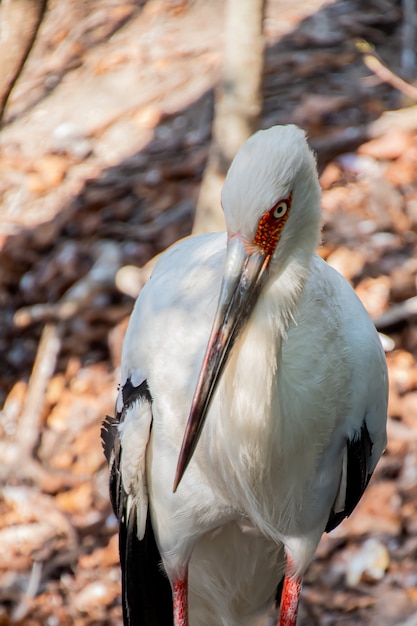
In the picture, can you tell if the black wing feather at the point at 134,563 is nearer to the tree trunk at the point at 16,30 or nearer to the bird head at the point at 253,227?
the bird head at the point at 253,227

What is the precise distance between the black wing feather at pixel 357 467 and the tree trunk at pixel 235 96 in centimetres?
182

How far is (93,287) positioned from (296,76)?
2071 millimetres

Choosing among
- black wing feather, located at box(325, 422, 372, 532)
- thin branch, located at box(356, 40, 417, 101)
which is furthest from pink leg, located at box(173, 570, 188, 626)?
thin branch, located at box(356, 40, 417, 101)

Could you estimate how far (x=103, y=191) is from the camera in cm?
532

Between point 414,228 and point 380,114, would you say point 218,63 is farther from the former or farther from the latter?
point 414,228

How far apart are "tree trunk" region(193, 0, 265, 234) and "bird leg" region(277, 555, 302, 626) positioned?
6.49 feet

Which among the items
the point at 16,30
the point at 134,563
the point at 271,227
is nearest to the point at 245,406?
the point at 271,227

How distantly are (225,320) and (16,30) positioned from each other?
1.75 m

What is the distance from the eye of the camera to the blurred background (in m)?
3.80

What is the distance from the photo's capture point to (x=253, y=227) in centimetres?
213

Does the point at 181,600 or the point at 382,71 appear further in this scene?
the point at 382,71

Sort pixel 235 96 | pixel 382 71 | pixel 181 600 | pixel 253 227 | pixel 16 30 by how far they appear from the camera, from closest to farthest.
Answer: pixel 253 227 < pixel 181 600 < pixel 16 30 < pixel 235 96 < pixel 382 71

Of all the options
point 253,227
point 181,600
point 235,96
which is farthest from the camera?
point 235,96

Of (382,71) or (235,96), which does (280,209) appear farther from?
(382,71)
